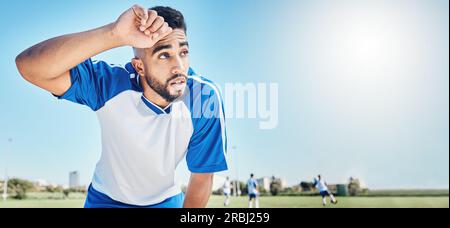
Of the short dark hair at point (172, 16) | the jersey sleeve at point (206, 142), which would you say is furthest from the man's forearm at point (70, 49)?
the jersey sleeve at point (206, 142)

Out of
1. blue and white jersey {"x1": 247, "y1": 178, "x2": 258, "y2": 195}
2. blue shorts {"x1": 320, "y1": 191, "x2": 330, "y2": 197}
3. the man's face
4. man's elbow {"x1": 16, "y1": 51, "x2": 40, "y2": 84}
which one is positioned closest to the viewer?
man's elbow {"x1": 16, "y1": 51, "x2": 40, "y2": 84}

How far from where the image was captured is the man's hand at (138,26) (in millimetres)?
1808

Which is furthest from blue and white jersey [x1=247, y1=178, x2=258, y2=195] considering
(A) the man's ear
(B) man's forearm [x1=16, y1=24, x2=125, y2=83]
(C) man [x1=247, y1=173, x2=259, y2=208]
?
(B) man's forearm [x1=16, y1=24, x2=125, y2=83]

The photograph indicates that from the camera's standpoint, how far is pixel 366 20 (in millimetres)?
2602

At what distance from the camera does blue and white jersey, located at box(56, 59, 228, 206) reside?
85.9 inches

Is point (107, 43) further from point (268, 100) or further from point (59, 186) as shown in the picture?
point (59, 186)

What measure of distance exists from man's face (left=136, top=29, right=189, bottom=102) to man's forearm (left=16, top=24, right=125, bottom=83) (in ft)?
1.10

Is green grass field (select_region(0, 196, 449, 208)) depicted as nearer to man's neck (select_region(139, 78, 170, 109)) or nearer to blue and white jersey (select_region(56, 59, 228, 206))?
blue and white jersey (select_region(56, 59, 228, 206))

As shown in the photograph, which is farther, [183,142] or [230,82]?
[230,82]

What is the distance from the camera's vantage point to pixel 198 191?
228 cm

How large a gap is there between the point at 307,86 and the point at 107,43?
3.93 feet

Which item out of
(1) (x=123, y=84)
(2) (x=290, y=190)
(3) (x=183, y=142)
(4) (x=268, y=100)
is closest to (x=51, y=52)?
(1) (x=123, y=84)

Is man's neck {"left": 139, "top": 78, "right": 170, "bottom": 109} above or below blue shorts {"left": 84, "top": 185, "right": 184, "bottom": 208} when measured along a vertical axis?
above

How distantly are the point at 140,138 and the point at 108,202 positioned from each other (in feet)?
1.13
